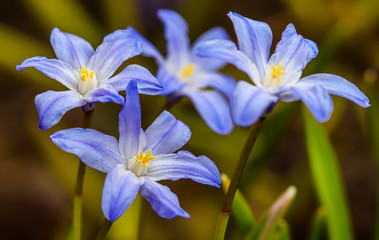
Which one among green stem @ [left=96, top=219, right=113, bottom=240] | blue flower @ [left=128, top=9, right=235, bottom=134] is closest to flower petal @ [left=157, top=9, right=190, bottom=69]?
blue flower @ [left=128, top=9, right=235, bottom=134]

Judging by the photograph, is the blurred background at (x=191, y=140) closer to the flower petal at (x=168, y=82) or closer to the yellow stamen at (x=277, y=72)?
the flower petal at (x=168, y=82)

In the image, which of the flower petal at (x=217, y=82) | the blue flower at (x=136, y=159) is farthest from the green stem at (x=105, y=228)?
the flower petal at (x=217, y=82)

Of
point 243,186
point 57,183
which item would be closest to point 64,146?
point 243,186

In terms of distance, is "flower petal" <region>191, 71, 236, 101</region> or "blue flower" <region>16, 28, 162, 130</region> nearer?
"blue flower" <region>16, 28, 162, 130</region>

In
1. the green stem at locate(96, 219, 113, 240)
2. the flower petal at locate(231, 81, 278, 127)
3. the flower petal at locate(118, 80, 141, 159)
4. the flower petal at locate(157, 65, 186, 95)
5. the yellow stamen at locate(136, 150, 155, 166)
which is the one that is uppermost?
the flower petal at locate(157, 65, 186, 95)

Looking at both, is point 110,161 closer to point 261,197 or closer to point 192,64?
point 192,64

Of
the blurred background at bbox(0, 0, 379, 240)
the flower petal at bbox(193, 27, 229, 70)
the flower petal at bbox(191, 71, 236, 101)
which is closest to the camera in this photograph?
the flower petal at bbox(191, 71, 236, 101)

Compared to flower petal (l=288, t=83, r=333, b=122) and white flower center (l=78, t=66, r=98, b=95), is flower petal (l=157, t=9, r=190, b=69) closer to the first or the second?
white flower center (l=78, t=66, r=98, b=95)
